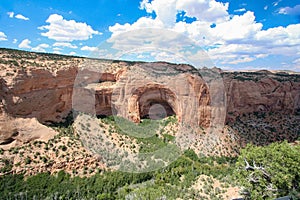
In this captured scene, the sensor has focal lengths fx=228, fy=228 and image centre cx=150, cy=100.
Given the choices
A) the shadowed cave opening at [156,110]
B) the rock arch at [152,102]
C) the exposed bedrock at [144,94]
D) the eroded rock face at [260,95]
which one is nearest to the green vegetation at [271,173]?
the exposed bedrock at [144,94]

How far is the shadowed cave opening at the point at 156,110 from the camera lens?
3166 centimetres

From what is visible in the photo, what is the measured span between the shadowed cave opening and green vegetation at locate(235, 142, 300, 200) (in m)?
18.8

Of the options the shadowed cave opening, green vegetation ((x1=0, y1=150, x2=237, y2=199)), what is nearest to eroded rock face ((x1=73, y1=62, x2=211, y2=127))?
the shadowed cave opening

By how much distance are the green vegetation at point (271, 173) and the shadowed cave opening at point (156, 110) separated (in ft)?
61.6

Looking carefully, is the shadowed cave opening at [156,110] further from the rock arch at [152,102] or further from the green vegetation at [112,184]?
the green vegetation at [112,184]

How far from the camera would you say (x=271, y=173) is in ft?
39.9

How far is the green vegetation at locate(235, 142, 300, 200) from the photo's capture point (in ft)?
38.4

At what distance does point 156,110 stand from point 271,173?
2101 centimetres

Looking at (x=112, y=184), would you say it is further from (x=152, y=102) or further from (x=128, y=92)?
(x=152, y=102)

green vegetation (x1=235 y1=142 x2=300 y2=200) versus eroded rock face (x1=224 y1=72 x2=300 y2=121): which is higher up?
eroded rock face (x1=224 y1=72 x2=300 y2=121)

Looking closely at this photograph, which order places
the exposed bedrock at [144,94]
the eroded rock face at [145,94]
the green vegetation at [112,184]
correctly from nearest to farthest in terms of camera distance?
the green vegetation at [112,184] < the exposed bedrock at [144,94] < the eroded rock face at [145,94]

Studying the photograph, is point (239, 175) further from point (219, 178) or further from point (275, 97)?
point (275, 97)

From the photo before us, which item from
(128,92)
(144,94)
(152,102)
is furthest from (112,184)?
(152,102)

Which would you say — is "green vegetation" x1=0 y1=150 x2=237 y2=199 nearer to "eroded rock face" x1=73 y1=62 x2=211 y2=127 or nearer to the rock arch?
"eroded rock face" x1=73 y1=62 x2=211 y2=127
